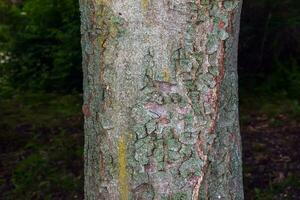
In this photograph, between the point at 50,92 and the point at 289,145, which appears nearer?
the point at 289,145

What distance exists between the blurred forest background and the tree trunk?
2.69m

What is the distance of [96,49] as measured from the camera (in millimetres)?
2049

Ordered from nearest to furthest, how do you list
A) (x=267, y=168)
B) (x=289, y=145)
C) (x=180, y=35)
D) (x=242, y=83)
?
(x=180, y=35)
(x=267, y=168)
(x=289, y=145)
(x=242, y=83)

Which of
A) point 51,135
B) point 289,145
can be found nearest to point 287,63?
point 289,145

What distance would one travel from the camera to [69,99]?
27.3 feet

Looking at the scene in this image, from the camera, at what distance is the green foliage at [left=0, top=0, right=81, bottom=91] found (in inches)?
337

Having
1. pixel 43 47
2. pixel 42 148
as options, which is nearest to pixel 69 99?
pixel 43 47

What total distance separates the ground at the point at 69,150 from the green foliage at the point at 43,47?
0.58m

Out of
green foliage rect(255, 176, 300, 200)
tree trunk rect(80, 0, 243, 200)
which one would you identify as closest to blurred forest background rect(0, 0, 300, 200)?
green foliage rect(255, 176, 300, 200)

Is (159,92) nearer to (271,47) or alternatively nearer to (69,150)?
(69,150)

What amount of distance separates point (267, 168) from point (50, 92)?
13.8 ft

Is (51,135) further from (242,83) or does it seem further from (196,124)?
(196,124)

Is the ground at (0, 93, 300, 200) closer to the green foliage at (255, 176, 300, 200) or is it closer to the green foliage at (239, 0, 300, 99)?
the green foliage at (255, 176, 300, 200)

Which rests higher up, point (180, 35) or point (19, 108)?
point (180, 35)
